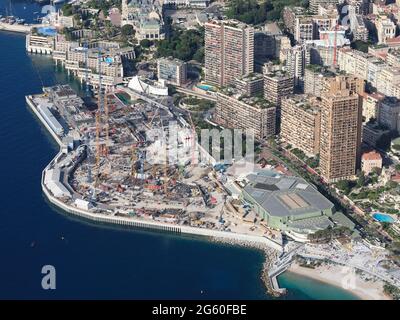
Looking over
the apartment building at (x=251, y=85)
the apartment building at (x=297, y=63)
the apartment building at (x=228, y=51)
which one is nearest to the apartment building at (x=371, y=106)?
the apartment building at (x=297, y=63)

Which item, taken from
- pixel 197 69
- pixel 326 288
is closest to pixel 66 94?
pixel 197 69

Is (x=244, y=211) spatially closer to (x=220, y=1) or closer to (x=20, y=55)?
(x=20, y=55)

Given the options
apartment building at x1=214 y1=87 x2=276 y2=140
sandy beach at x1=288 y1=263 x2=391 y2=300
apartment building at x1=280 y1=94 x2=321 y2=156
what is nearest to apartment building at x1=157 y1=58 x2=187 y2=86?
apartment building at x1=214 y1=87 x2=276 y2=140

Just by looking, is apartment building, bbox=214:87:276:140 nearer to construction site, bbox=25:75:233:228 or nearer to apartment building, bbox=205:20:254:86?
construction site, bbox=25:75:233:228

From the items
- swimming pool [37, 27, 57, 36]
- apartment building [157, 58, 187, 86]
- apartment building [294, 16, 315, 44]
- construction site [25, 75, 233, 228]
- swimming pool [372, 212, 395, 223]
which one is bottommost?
swimming pool [372, 212, 395, 223]

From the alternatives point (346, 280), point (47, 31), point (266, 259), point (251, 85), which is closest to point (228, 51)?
point (251, 85)

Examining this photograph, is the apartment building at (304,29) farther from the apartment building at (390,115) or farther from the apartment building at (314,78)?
the apartment building at (390,115)
